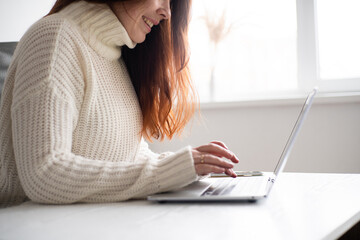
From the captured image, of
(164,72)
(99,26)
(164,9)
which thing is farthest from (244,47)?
(99,26)

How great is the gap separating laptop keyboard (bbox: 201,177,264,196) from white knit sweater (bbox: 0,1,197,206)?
6 centimetres

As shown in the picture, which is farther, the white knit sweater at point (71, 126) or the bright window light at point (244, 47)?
the bright window light at point (244, 47)

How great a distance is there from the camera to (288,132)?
6.50 feet

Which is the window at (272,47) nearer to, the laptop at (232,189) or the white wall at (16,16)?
the white wall at (16,16)

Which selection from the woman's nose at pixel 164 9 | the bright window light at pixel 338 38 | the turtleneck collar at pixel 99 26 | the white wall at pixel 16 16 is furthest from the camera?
the bright window light at pixel 338 38

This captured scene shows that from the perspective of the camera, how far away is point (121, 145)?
93 centimetres

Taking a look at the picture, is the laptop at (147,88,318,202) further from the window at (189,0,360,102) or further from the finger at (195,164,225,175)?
the window at (189,0,360,102)

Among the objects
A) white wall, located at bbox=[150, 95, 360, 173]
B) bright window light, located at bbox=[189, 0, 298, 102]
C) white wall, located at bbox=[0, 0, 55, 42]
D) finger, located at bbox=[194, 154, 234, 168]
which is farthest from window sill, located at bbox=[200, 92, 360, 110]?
finger, located at bbox=[194, 154, 234, 168]

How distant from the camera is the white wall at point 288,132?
1.87m

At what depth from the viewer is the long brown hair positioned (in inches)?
45.2

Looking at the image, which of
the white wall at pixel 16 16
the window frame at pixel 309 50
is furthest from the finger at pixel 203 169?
the window frame at pixel 309 50

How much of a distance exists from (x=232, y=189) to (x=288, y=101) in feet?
4.34

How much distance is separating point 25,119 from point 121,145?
0.87 ft

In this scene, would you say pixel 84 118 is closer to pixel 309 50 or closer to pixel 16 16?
pixel 16 16
